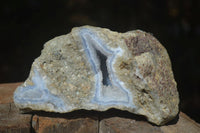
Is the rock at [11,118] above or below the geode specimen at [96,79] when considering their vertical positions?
below

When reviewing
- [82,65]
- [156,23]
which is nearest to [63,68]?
[82,65]

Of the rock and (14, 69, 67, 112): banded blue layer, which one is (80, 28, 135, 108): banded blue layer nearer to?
(14, 69, 67, 112): banded blue layer

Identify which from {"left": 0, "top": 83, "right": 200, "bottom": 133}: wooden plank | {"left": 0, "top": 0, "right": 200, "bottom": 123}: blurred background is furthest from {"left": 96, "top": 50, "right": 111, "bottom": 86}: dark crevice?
{"left": 0, "top": 0, "right": 200, "bottom": 123}: blurred background

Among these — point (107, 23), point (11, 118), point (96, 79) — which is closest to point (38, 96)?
point (11, 118)

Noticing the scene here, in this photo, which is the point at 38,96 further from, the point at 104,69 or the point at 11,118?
the point at 104,69

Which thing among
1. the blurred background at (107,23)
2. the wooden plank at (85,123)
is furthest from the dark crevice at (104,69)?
the blurred background at (107,23)

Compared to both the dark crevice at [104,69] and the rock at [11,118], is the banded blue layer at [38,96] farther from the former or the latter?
the dark crevice at [104,69]
